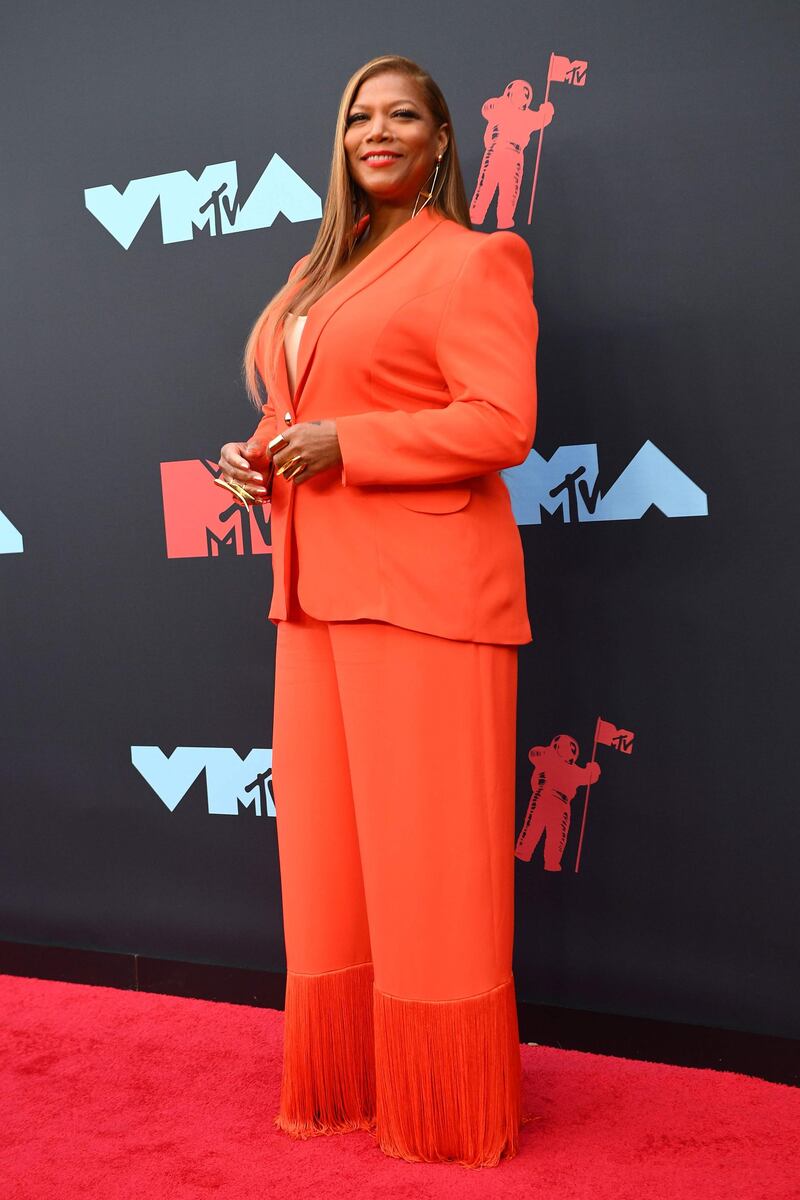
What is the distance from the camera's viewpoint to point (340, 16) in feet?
7.84

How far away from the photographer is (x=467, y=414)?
5.52 feet

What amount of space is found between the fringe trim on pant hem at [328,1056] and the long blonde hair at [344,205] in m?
0.99

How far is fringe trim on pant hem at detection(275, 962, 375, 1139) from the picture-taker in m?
1.89

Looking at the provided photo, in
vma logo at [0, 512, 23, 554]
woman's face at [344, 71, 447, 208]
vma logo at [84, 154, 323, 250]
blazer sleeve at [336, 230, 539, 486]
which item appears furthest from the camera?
vma logo at [0, 512, 23, 554]

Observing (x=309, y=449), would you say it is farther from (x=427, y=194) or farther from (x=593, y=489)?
(x=593, y=489)

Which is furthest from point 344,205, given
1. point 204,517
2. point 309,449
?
point 204,517

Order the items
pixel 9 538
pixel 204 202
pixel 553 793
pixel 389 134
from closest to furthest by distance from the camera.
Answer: pixel 389 134, pixel 553 793, pixel 204 202, pixel 9 538

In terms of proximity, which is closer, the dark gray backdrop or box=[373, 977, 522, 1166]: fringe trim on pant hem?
box=[373, 977, 522, 1166]: fringe trim on pant hem

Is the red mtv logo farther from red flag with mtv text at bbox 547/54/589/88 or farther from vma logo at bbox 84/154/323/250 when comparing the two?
red flag with mtv text at bbox 547/54/589/88

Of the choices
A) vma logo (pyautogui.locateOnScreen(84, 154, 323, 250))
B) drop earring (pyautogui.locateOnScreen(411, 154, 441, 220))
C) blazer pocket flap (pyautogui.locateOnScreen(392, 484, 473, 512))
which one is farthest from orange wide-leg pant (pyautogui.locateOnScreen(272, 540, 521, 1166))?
vma logo (pyautogui.locateOnScreen(84, 154, 323, 250))

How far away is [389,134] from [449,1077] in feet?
4.60

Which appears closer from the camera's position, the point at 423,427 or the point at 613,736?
the point at 423,427

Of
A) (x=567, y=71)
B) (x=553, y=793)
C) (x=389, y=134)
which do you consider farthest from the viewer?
(x=553, y=793)

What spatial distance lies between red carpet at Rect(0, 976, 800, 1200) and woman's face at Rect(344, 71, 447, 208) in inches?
58.4
